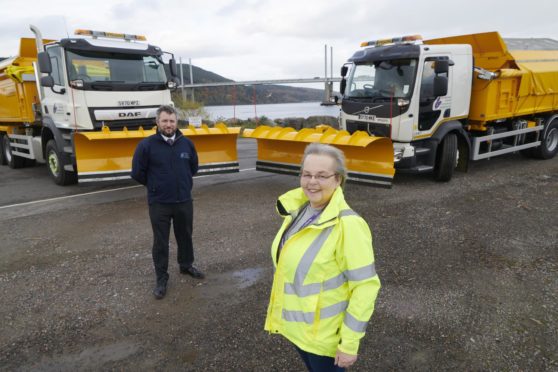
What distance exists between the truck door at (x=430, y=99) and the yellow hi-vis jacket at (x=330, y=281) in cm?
635

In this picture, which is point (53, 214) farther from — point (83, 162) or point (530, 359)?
point (530, 359)

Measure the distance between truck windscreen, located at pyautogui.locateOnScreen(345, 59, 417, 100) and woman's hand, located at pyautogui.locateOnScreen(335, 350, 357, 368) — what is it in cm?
654

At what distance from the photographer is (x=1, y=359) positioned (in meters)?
2.97

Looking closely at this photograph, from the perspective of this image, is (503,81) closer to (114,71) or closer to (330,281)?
(114,71)

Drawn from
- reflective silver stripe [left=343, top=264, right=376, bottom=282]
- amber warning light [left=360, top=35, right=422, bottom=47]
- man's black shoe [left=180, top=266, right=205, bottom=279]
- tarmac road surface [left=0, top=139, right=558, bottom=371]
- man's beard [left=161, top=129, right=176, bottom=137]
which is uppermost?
amber warning light [left=360, top=35, right=422, bottom=47]

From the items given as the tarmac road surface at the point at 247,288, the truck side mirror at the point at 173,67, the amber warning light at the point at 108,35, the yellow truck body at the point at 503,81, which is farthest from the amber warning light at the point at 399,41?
the amber warning light at the point at 108,35

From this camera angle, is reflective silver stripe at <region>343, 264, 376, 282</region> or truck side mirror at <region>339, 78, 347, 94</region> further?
truck side mirror at <region>339, 78, 347, 94</region>

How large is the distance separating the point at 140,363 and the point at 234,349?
2.22 feet

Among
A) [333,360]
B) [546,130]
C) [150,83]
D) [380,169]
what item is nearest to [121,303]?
[333,360]

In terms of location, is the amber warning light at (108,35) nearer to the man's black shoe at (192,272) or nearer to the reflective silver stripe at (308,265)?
the man's black shoe at (192,272)

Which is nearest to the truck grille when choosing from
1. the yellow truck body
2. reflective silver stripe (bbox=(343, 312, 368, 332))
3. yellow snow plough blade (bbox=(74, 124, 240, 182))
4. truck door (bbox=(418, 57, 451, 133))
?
truck door (bbox=(418, 57, 451, 133))

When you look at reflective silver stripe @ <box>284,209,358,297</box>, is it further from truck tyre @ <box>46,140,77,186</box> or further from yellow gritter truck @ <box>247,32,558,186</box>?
truck tyre @ <box>46,140,77,186</box>

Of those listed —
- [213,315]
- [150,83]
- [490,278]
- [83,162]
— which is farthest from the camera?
[150,83]

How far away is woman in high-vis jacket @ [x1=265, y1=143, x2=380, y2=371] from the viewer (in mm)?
1709
